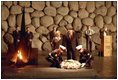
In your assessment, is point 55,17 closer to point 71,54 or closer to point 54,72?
point 71,54

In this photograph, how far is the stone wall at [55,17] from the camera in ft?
20.9

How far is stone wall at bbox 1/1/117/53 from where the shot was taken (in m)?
6.37

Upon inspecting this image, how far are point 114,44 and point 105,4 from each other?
0.73 metres

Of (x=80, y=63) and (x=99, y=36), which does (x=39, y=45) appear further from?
(x=80, y=63)

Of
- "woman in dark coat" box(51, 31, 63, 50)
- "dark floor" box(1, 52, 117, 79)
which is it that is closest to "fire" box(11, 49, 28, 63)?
"dark floor" box(1, 52, 117, 79)

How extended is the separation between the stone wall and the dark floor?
1608mm

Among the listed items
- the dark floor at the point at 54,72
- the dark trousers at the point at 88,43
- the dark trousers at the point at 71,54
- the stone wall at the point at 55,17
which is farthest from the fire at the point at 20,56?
the dark trousers at the point at 88,43

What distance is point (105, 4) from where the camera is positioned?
6.61 meters

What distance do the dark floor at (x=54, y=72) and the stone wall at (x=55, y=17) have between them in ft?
5.28

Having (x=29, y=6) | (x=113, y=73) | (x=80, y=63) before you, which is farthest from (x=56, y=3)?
(x=113, y=73)

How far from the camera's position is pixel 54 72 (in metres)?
4.24

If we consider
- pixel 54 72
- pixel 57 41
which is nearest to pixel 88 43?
pixel 57 41

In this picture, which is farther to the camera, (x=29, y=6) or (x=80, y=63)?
(x=29, y=6)

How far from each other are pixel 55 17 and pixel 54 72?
7.70 ft
